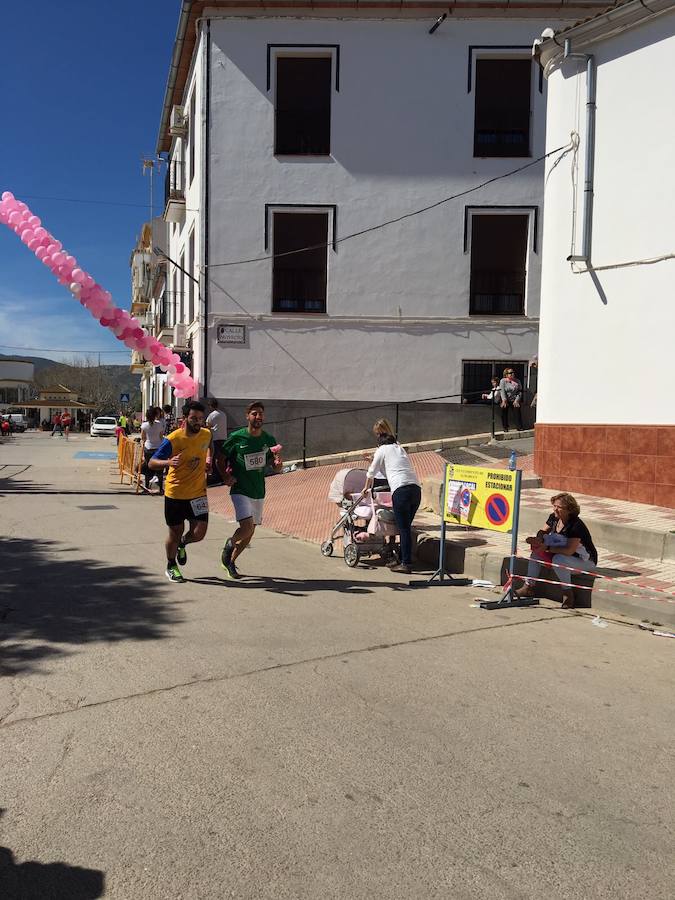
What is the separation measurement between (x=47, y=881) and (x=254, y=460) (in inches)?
201

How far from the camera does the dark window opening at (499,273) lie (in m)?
19.8

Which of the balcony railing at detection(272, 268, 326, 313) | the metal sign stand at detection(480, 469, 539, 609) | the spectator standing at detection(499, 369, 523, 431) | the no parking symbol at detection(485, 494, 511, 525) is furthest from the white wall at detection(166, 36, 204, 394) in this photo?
the metal sign stand at detection(480, 469, 539, 609)

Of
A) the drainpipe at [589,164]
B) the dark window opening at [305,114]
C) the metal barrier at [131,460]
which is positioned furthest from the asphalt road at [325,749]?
the dark window opening at [305,114]

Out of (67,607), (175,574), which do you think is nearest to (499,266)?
(175,574)

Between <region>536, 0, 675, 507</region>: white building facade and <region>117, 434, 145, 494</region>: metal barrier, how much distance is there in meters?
8.98

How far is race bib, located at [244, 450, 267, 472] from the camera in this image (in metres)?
7.55

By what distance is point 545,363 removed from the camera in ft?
37.2

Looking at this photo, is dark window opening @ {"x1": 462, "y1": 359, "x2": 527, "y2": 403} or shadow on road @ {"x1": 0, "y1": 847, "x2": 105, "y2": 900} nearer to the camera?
shadow on road @ {"x1": 0, "y1": 847, "x2": 105, "y2": 900}

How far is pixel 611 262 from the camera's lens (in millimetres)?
10297

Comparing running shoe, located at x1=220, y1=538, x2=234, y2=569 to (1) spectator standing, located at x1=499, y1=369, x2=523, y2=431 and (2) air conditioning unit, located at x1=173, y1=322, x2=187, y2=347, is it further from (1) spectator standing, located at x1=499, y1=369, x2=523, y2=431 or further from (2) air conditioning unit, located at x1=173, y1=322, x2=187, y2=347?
(2) air conditioning unit, located at x1=173, y1=322, x2=187, y2=347

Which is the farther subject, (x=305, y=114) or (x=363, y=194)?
(x=305, y=114)

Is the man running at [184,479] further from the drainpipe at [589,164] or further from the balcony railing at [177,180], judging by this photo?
the balcony railing at [177,180]

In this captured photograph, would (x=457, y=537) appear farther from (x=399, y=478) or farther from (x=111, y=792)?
(x=111, y=792)

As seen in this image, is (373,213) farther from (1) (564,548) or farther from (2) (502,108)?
(1) (564,548)
